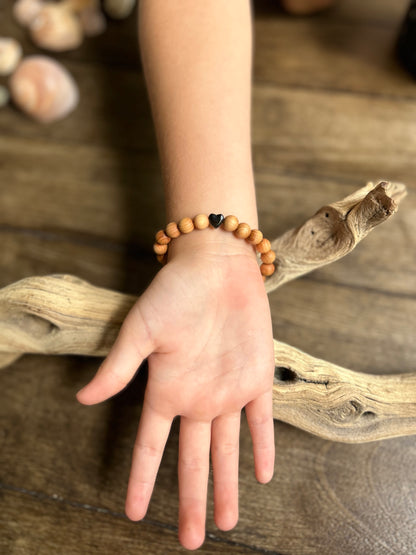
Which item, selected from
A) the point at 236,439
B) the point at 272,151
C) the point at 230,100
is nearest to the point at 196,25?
the point at 230,100

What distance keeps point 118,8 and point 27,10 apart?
159mm

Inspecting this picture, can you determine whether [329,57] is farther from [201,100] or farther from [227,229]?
[227,229]

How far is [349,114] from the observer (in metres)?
0.83

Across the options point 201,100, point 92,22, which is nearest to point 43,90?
point 92,22

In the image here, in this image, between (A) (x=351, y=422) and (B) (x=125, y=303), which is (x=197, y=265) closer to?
(B) (x=125, y=303)

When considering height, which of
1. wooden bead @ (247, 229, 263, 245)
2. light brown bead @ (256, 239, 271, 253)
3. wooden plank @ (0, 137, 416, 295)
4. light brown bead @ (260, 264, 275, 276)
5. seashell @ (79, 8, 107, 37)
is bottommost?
wooden plank @ (0, 137, 416, 295)

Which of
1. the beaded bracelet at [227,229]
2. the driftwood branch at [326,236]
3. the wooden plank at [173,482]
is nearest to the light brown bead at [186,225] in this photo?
the beaded bracelet at [227,229]

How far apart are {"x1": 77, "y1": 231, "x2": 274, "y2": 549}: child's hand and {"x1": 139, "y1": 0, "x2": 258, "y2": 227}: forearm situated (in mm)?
123

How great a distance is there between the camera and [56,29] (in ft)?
2.88

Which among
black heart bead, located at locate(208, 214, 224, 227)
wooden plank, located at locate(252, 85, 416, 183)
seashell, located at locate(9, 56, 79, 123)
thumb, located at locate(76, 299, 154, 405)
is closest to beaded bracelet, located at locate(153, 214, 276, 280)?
black heart bead, located at locate(208, 214, 224, 227)

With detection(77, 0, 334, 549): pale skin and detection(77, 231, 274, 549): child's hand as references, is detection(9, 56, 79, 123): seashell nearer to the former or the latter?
detection(77, 0, 334, 549): pale skin

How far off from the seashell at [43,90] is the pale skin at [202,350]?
308mm

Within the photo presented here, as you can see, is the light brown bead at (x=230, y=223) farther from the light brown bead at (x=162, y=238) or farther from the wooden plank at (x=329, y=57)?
the wooden plank at (x=329, y=57)

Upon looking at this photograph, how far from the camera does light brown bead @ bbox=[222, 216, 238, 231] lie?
1.87 ft
